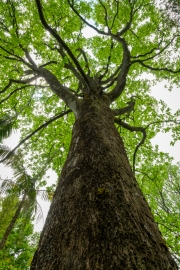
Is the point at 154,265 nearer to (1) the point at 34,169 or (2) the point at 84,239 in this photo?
(2) the point at 84,239

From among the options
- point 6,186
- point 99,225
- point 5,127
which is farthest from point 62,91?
point 99,225

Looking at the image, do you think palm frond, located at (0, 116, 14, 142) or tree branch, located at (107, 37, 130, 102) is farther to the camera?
tree branch, located at (107, 37, 130, 102)

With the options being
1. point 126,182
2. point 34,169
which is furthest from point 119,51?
point 126,182

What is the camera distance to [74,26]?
295 inches

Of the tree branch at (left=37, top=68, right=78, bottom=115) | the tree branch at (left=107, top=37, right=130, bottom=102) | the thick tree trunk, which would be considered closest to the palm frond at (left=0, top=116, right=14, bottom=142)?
the tree branch at (left=37, top=68, right=78, bottom=115)

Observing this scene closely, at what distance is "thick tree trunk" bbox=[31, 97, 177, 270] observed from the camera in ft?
3.15

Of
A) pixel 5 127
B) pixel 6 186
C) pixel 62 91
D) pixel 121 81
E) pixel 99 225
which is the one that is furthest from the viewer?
pixel 121 81

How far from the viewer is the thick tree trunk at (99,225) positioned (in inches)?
37.8

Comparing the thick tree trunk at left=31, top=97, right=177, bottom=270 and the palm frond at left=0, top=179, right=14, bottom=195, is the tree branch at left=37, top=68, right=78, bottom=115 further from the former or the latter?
the thick tree trunk at left=31, top=97, right=177, bottom=270

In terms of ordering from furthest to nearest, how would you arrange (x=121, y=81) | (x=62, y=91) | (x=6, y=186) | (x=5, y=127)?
(x=121, y=81)
(x=62, y=91)
(x=5, y=127)
(x=6, y=186)

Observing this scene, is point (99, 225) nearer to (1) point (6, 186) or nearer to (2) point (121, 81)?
(1) point (6, 186)

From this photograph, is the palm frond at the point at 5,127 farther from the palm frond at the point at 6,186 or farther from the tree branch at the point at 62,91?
the tree branch at the point at 62,91

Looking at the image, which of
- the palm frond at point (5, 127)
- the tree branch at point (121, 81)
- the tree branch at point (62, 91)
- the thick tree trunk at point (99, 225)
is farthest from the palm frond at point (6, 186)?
the tree branch at point (121, 81)

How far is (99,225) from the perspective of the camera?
115 centimetres
